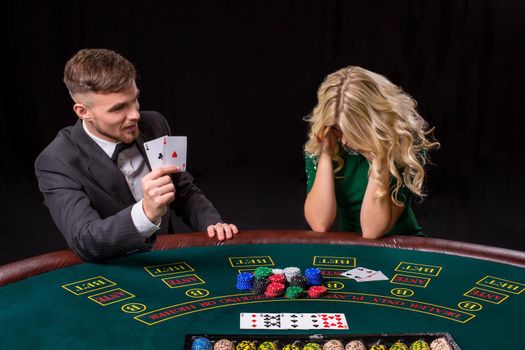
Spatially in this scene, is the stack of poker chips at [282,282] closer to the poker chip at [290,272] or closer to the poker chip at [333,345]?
the poker chip at [290,272]

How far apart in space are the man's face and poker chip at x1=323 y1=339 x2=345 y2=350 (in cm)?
141

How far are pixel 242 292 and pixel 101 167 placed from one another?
0.94 meters

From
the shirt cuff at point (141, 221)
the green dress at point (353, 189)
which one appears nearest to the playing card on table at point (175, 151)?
the shirt cuff at point (141, 221)

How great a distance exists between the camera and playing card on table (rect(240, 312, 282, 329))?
71.7 inches

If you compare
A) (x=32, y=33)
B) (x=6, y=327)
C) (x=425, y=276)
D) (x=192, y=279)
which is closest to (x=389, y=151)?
(x=425, y=276)

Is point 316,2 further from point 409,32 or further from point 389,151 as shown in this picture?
point 389,151

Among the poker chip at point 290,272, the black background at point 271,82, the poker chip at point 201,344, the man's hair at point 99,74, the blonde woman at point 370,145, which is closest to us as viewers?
the poker chip at point 201,344

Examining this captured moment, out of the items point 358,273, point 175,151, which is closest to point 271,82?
point 175,151

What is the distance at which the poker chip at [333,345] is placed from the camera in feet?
5.37

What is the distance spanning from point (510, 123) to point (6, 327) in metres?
4.62

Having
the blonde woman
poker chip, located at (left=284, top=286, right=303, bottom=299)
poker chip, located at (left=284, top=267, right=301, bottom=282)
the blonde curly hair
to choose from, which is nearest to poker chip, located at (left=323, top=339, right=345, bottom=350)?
poker chip, located at (left=284, top=286, right=303, bottom=299)

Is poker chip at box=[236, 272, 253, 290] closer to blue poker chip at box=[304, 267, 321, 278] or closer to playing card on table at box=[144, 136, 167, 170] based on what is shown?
blue poker chip at box=[304, 267, 321, 278]

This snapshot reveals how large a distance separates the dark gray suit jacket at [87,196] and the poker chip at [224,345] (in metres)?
0.81

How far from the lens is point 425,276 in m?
2.23
